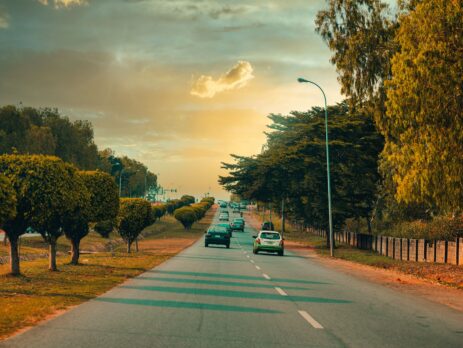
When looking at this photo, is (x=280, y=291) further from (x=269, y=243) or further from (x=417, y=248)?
(x=269, y=243)

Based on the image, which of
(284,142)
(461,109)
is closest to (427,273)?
(461,109)

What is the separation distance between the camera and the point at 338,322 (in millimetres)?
9914

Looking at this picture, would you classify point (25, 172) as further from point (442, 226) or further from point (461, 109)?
point (442, 226)

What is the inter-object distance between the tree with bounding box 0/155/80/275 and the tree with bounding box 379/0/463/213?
10170 mm

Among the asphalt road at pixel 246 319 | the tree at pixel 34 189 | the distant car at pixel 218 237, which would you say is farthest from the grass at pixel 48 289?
the distant car at pixel 218 237

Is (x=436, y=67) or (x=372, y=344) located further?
(x=436, y=67)

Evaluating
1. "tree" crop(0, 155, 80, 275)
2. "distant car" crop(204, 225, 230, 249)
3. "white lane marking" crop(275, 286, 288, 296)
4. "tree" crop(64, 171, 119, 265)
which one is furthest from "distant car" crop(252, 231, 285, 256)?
"white lane marking" crop(275, 286, 288, 296)

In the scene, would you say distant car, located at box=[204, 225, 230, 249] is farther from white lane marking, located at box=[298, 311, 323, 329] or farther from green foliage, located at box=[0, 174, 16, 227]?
white lane marking, located at box=[298, 311, 323, 329]

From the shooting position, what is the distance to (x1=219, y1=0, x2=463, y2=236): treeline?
17.4 metres

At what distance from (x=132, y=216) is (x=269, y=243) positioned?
7.93 meters

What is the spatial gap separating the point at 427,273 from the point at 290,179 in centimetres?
2242

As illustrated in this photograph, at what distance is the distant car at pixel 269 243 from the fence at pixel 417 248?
6710 mm

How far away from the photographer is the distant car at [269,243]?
34.3 meters

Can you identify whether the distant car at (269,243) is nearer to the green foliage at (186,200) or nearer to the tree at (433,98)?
the tree at (433,98)
